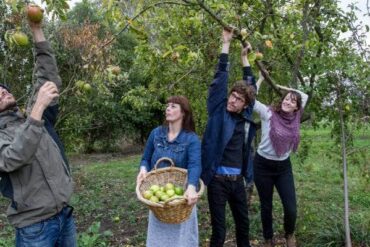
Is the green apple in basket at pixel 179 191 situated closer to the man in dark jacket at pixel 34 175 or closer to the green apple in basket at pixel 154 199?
the green apple in basket at pixel 154 199

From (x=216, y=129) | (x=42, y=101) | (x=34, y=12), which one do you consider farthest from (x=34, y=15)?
(x=216, y=129)

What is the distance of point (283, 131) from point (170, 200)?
143 cm

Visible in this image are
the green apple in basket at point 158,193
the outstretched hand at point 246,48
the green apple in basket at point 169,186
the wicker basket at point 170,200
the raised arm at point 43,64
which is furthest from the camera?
the outstretched hand at point 246,48

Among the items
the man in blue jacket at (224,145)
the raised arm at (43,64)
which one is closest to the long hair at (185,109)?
the man in blue jacket at (224,145)

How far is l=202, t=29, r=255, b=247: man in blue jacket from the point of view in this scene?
3.70 meters

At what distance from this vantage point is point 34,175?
2619 mm

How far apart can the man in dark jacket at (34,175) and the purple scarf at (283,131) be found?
6.70 ft

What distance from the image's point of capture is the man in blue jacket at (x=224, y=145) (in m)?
3.70

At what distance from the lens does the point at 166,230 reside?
12.0ft

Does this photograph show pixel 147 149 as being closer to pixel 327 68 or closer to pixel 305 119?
pixel 327 68

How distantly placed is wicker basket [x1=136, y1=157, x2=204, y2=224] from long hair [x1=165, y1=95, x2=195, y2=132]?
1.02 feet

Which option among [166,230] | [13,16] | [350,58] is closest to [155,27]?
[13,16]

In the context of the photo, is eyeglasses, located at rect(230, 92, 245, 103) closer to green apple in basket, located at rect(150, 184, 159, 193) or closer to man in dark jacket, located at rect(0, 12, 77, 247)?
green apple in basket, located at rect(150, 184, 159, 193)

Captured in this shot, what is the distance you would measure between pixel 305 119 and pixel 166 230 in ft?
8.18
